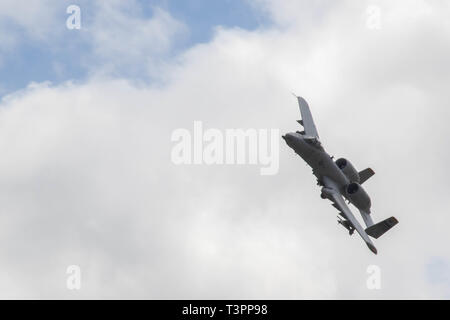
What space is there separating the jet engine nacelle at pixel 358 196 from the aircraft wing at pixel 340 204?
177 cm

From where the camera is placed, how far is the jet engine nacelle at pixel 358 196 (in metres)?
98.9

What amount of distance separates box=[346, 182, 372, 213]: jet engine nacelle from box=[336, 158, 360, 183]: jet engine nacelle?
8.43 ft

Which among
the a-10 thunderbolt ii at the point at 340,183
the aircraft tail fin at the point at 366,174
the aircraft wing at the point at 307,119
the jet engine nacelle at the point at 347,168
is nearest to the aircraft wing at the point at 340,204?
the a-10 thunderbolt ii at the point at 340,183

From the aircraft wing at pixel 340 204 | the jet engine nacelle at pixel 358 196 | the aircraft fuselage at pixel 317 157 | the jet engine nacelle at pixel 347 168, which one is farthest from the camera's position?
the jet engine nacelle at pixel 347 168

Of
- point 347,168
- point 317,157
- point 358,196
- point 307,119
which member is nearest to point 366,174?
point 347,168

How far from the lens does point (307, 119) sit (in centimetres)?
10838

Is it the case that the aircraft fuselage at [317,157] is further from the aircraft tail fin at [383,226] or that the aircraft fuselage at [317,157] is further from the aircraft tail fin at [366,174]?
the aircraft tail fin at [366,174]

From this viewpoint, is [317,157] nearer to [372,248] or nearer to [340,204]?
[340,204]

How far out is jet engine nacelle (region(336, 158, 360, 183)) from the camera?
101250 mm
